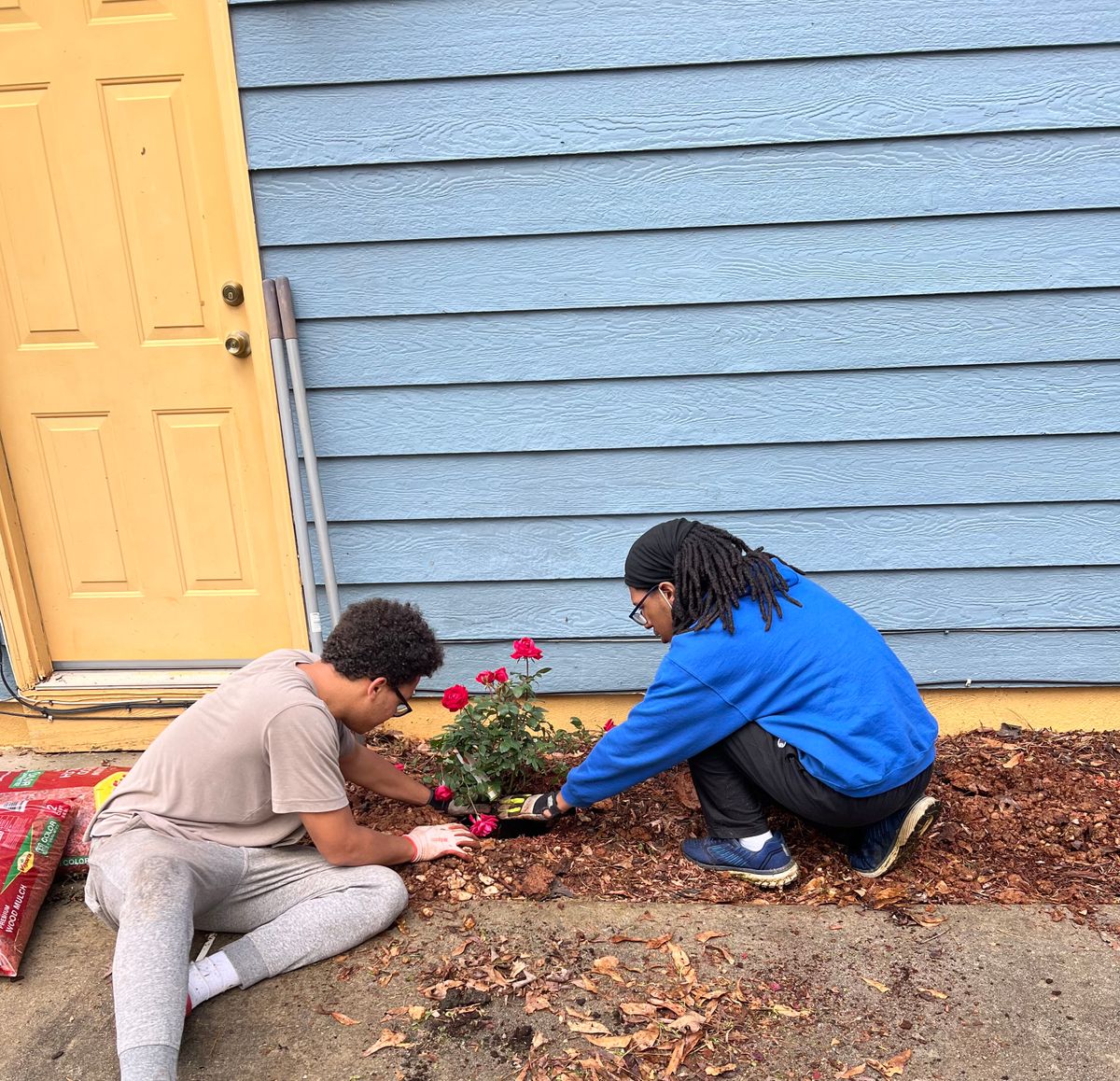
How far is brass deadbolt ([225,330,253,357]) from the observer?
3.32 meters

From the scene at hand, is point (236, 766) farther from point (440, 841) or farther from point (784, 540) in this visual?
point (784, 540)

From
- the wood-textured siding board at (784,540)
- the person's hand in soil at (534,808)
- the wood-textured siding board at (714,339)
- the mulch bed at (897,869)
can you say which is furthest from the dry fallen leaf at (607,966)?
the wood-textured siding board at (714,339)

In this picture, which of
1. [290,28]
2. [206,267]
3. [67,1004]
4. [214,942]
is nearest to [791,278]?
[290,28]

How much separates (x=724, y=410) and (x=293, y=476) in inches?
63.3

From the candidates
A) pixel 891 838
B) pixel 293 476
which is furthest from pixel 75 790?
pixel 891 838

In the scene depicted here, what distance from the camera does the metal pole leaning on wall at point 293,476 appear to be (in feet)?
10.4

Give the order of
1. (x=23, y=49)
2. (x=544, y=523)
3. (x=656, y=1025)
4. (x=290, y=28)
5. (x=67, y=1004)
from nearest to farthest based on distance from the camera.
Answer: (x=656, y=1025)
(x=67, y=1004)
(x=290, y=28)
(x=23, y=49)
(x=544, y=523)

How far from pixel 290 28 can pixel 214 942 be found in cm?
286

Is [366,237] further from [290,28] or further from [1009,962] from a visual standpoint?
[1009,962]

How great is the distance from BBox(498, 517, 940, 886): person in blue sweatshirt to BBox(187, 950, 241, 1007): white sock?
3.49 feet

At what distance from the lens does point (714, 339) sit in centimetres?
318

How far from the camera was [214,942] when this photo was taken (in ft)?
8.29

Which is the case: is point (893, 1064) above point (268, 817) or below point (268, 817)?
below

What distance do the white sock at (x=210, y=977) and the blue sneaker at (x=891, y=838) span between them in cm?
181
